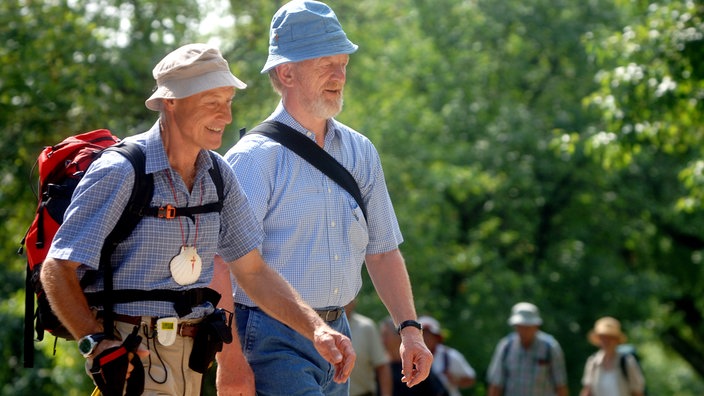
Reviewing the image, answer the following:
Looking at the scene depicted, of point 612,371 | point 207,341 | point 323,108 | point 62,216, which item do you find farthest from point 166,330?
point 612,371

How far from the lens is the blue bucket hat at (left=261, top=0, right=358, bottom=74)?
490cm

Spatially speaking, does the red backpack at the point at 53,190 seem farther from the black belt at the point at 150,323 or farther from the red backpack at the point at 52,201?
the black belt at the point at 150,323

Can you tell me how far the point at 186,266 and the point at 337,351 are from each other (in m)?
0.57

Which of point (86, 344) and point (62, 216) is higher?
point (62, 216)

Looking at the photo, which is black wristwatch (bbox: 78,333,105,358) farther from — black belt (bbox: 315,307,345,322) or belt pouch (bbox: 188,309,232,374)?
black belt (bbox: 315,307,345,322)

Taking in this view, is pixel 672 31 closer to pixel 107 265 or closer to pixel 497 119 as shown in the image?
pixel 107 265

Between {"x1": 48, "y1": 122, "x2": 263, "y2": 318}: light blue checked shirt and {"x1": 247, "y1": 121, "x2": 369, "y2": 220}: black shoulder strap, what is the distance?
0.59m

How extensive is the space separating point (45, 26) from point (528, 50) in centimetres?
1474

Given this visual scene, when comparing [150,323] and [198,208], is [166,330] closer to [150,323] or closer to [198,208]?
[150,323]

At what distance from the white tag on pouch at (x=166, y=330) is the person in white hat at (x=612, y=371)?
384 inches

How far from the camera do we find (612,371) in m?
13.6

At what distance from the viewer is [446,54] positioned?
25.6m

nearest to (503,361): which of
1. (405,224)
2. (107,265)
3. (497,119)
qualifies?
(405,224)

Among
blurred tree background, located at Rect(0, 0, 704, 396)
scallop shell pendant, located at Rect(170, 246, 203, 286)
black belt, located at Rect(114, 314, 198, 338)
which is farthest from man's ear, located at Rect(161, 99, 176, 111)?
blurred tree background, located at Rect(0, 0, 704, 396)
